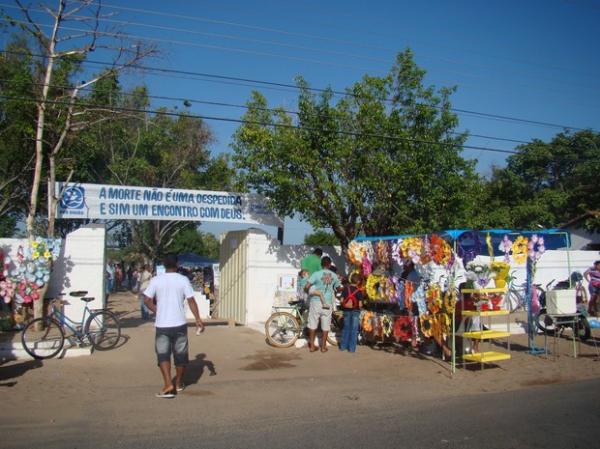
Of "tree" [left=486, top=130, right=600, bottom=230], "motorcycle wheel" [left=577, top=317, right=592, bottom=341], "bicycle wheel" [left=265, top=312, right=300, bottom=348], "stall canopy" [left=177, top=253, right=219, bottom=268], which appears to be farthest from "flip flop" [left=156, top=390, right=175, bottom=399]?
"stall canopy" [left=177, top=253, right=219, bottom=268]

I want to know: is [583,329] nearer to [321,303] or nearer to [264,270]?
[321,303]

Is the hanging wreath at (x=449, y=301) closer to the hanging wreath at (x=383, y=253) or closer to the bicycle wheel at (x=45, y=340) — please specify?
the hanging wreath at (x=383, y=253)

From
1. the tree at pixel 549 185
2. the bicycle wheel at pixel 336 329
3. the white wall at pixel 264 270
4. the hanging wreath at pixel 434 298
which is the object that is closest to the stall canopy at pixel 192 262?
the tree at pixel 549 185

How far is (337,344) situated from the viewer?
37.8 feet

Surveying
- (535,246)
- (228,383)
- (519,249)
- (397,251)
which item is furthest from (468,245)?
(228,383)

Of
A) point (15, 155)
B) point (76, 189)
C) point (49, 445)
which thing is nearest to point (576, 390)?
point (49, 445)

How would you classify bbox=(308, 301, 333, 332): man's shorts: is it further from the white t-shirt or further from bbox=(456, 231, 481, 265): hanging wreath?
the white t-shirt

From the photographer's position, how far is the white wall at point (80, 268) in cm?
1209

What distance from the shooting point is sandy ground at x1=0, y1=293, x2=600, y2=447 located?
20.8 feet

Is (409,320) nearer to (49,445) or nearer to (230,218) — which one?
(230,218)

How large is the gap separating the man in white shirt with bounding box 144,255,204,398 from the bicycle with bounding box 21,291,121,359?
3281 millimetres

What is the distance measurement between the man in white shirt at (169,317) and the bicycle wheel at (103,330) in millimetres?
3506

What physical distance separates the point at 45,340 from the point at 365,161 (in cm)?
795

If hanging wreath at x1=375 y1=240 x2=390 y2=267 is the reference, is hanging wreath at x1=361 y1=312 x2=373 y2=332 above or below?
below
